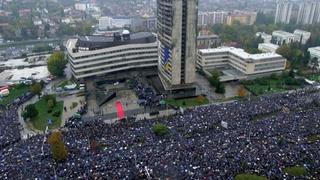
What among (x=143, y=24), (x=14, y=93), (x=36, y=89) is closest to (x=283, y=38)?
(x=143, y=24)

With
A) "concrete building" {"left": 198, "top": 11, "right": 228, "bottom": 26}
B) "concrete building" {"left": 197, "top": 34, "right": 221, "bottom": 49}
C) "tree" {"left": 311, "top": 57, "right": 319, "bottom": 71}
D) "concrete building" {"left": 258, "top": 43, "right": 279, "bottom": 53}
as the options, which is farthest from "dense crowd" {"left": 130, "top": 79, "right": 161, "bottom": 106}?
"concrete building" {"left": 198, "top": 11, "right": 228, "bottom": 26}

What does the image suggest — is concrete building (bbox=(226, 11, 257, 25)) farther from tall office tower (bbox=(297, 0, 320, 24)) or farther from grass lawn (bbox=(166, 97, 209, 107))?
grass lawn (bbox=(166, 97, 209, 107))

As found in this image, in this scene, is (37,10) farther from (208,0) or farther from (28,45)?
(208,0)

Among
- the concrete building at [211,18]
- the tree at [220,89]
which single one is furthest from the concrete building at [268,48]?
the concrete building at [211,18]

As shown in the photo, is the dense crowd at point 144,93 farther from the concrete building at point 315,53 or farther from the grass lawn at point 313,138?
the concrete building at point 315,53

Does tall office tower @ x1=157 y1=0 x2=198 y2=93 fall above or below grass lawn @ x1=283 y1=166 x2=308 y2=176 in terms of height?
above

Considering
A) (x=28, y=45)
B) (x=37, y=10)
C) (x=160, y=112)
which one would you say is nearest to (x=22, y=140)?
(x=160, y=112)
